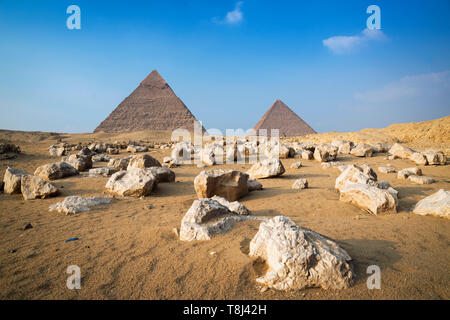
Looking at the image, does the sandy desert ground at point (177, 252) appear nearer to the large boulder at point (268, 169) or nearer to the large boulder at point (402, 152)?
the large boulder at point (268, 169)

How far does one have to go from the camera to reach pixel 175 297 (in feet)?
5.56

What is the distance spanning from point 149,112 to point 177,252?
84.4 m

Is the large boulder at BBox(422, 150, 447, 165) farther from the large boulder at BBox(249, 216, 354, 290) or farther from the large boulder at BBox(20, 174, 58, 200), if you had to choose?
the large boulder at BBox(20, 174, 58, 200)

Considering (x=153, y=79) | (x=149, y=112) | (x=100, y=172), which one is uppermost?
(x=153, y=79)

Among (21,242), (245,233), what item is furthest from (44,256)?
(245,233)

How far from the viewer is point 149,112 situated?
80.6 meters

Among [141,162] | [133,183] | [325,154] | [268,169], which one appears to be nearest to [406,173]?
[325,154]

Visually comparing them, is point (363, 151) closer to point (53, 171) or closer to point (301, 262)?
point (301, 262)

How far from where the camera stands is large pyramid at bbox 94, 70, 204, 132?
253 ft

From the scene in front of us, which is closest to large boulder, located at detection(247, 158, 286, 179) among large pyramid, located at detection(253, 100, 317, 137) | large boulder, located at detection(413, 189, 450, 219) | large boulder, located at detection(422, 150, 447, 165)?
large boulder, located at detection(413, 189, 450, 219)

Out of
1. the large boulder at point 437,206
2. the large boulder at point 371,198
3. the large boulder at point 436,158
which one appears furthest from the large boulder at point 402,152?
the large boulder at point 371,198

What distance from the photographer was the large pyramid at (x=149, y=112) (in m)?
77.1

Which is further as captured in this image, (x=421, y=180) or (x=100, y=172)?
(x=100, y=172)

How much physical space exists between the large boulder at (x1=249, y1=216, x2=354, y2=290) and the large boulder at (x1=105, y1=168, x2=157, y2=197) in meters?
3.66
